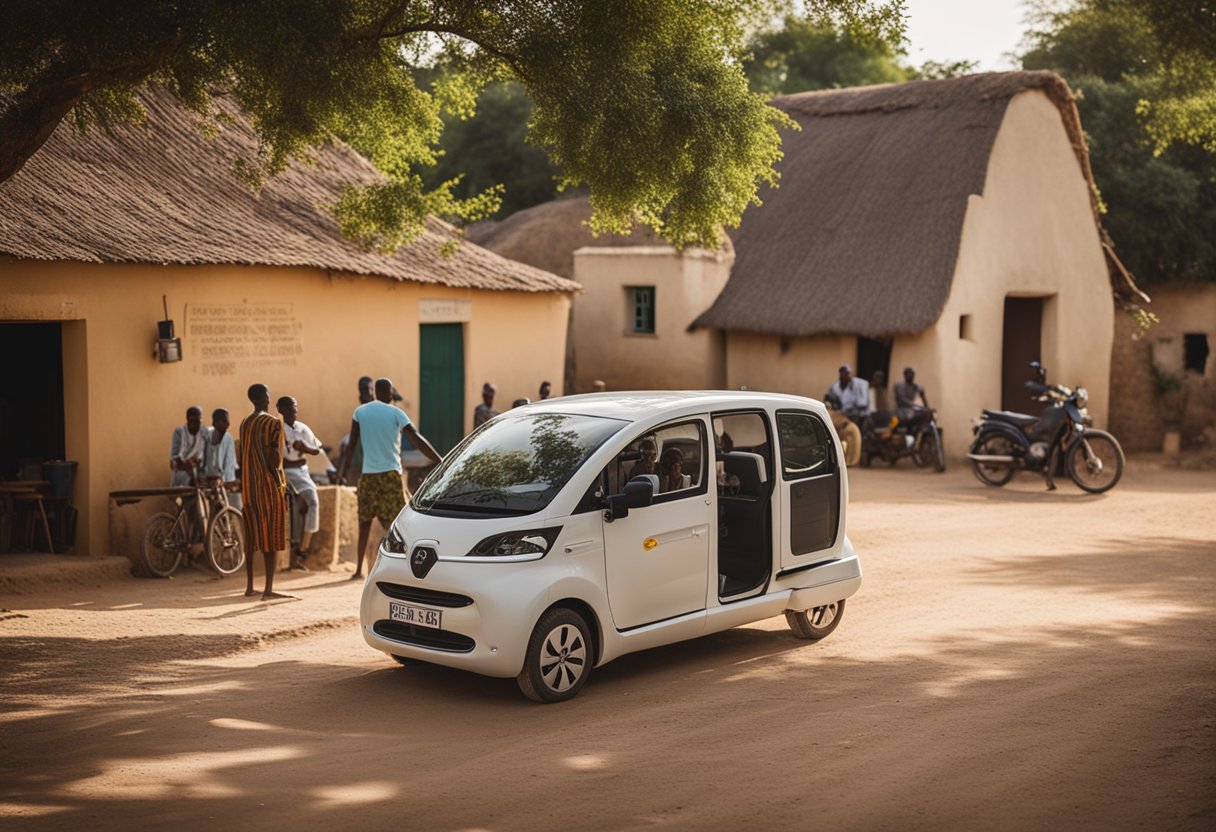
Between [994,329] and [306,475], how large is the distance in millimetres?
16204

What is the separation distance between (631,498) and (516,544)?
0.79 m

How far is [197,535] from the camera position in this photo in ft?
42.6

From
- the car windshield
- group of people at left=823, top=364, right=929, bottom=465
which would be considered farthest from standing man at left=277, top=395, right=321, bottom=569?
group of people at left=823, top=364, right=929, bottom=465

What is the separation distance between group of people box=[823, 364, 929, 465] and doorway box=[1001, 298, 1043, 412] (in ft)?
14.1

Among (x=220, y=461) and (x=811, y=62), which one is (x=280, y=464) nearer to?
(x=220, y=461)

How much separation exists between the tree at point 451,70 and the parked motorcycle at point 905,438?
10.4m

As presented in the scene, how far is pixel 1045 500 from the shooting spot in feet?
62.4

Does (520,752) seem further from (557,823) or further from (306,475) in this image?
(306,475)

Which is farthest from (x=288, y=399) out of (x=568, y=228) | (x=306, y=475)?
(x=568, y=228)

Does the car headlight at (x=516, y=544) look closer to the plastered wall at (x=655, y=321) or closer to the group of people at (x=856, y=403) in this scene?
the group of people at (x=856, y=403)

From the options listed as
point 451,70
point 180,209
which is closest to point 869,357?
point 451,70

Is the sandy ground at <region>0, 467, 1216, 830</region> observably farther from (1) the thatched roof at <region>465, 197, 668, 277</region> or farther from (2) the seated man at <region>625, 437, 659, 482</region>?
(1) the thatched roof at <region>465, 197, 668, 277</region>

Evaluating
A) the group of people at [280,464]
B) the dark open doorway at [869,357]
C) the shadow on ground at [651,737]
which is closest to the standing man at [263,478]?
the group of people at [280,464]

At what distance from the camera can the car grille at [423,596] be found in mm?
7816
